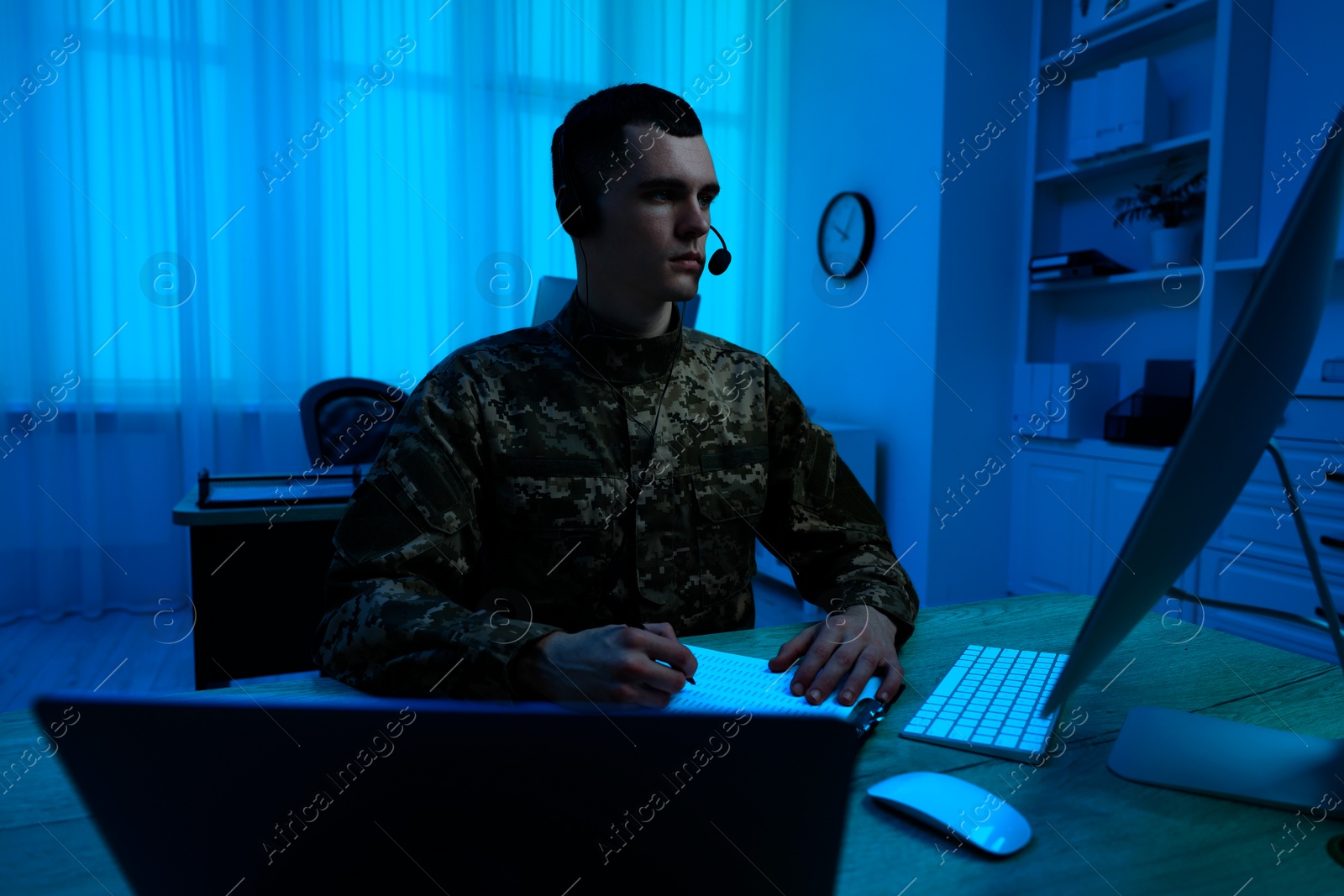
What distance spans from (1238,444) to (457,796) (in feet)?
1.46

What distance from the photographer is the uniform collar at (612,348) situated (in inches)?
49.9

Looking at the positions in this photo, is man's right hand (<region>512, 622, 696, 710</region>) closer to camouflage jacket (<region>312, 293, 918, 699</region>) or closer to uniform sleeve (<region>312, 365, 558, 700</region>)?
uniform sleeve (<region>312, 365, 558, 700</region>)

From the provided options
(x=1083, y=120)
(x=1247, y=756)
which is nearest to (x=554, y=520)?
(x=1247, y=756)

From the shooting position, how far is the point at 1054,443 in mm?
3111

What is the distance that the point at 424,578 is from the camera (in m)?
1.03

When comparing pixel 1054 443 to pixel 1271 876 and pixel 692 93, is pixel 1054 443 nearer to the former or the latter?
pixel 692 93

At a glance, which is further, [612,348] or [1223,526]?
[1223,526]

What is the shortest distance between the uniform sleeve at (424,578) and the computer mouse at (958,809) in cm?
38

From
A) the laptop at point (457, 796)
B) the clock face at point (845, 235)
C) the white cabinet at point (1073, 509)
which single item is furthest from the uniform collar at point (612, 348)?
the clock face at point (845, 235)

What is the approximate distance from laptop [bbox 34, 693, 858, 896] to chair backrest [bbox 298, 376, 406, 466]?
2.37 metres

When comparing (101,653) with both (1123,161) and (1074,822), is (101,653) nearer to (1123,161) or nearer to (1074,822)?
(1074,822)

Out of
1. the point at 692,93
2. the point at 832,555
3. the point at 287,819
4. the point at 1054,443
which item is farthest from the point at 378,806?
the point at 692,93

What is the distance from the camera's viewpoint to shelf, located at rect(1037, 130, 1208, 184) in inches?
105

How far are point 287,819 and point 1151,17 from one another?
3.31m
